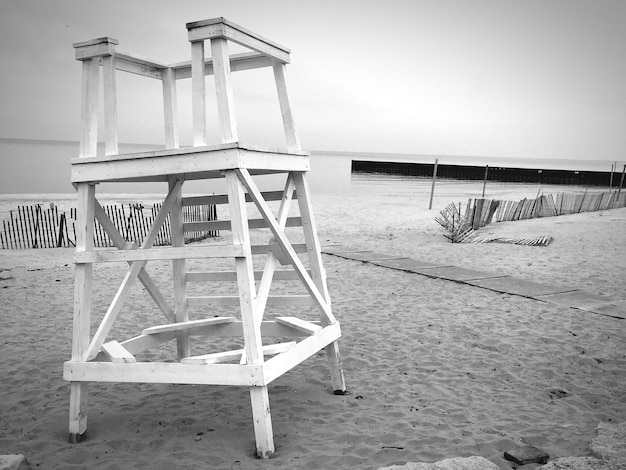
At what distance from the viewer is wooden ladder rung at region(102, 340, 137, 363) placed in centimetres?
289

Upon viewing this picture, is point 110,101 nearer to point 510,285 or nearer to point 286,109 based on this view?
point 286,109

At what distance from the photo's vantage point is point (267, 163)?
2.87 meters

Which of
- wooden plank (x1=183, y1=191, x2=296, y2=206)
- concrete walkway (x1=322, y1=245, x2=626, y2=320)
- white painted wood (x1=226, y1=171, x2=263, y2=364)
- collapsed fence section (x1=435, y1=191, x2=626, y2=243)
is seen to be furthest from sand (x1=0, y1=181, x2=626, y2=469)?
collapsed fence section (x1=435, y1=191, x2=626, y2=243)

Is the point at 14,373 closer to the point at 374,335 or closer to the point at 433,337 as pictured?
the point at 374,335

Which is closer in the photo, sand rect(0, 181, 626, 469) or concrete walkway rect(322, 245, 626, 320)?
sand rect(0, 181, 626, 469)

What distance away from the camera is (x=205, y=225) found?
3752 millimetres

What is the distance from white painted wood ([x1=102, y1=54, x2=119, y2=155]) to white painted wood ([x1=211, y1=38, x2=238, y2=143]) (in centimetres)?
64

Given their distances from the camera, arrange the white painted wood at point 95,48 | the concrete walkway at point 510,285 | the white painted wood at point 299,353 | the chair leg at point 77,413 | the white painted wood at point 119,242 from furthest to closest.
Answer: the concrete walkway at point 510,285, the white painted wood at point 119,242, the chair leg at point 77,413, the white painted wood at point 95,48, the white painted wood at point 299,353

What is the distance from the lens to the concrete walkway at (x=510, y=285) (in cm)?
608

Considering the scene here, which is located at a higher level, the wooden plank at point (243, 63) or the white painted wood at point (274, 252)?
the wooden plank at point (243, 63)

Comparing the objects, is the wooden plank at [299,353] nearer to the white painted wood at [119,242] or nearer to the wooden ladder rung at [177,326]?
the wooden ladder rung at [177,326]

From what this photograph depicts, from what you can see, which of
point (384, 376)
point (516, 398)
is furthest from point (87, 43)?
point (516, 398)

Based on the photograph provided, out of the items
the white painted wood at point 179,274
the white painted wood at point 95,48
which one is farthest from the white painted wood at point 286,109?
the white painted wood at point 95,48

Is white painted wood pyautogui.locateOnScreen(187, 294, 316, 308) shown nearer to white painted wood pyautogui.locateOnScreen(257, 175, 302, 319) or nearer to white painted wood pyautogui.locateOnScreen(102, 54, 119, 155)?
white painted wood pyautogui.locateOnScreen(257, 175, 302, 319)
